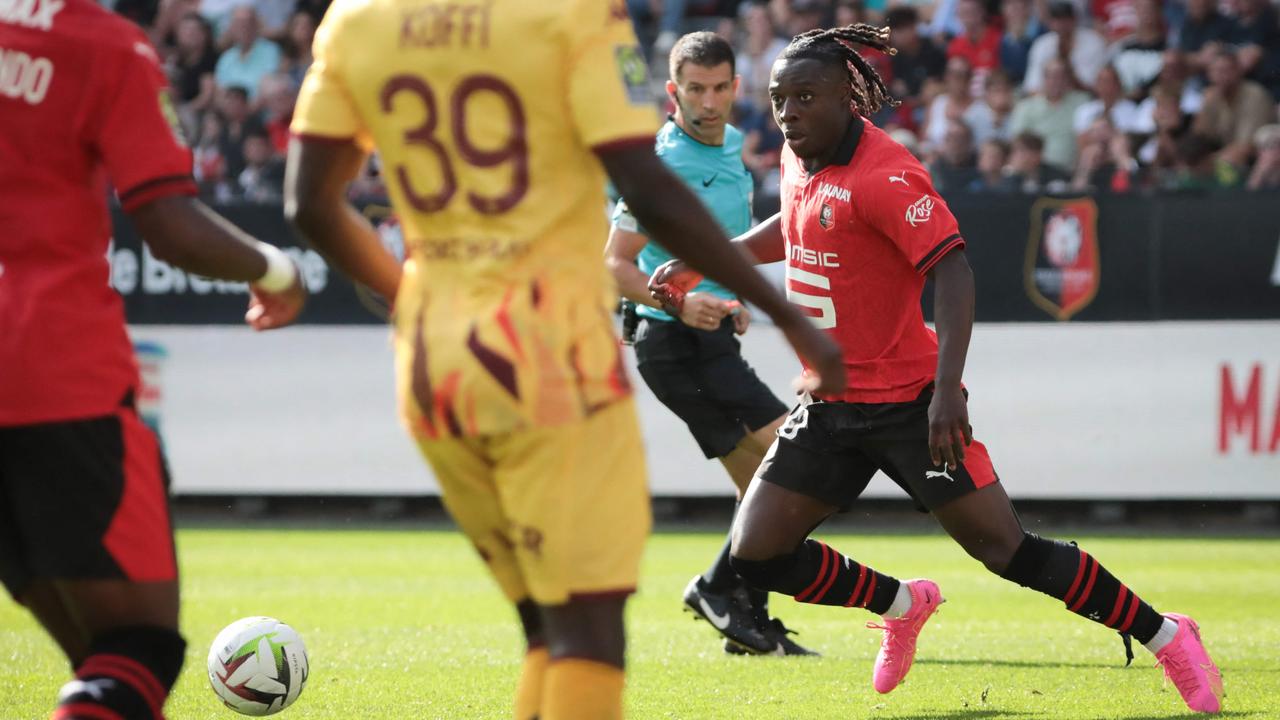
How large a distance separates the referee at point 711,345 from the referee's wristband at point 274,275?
3.45m

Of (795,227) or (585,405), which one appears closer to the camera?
(585,405)

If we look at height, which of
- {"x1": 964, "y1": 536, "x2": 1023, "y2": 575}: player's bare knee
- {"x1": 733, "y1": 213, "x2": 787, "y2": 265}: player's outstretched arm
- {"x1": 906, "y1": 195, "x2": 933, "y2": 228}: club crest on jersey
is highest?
{"x1": 906, "y1": 195, "x2": 933, "y2": 228}: club crest on jersey

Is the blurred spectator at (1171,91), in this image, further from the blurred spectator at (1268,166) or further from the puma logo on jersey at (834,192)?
the puma logo on jersey at (834,192)

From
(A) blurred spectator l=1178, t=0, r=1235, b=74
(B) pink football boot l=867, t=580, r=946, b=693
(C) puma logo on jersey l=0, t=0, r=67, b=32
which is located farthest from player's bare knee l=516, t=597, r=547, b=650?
(A) blurred spectator l=1178, t=0, r=1235, b=74

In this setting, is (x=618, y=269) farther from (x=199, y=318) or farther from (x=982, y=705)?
(x=199, y=318)

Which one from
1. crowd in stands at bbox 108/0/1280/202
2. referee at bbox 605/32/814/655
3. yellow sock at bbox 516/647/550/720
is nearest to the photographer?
yellow sock at bbox 516/647/550/720

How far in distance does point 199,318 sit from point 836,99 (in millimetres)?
9348

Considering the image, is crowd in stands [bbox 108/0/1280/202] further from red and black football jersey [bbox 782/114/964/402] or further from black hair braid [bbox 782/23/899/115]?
red and black football jersey [bbox 782/114/964/402]

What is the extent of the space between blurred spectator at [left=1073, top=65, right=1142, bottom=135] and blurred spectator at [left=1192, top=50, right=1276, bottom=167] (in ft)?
2.12

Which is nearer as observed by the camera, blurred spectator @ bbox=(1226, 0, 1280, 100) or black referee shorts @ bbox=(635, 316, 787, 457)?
black referee shorts @ bbox=(635, 316, 787, 457)

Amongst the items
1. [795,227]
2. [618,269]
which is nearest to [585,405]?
[795,227]

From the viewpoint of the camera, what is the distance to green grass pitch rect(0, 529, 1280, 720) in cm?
603

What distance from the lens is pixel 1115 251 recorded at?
1247cm

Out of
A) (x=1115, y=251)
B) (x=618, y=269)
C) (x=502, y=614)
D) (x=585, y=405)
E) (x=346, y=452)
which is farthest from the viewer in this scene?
(x=346, y=452)
